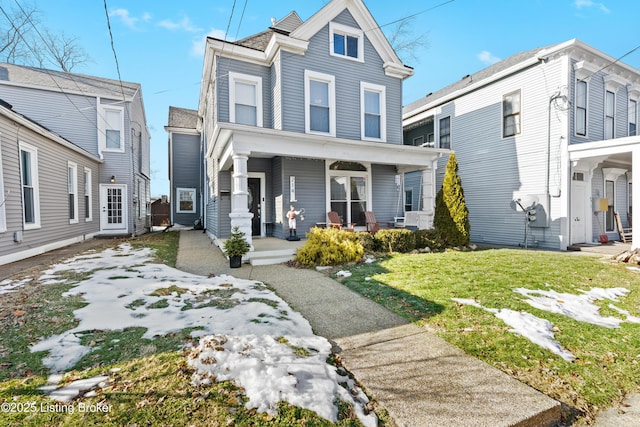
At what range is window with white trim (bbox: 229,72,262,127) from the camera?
9586 millimetres

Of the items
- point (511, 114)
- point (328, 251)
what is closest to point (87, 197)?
point (328, 251)

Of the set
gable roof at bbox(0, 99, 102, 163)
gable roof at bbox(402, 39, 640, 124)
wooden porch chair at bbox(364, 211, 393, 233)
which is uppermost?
gable roof at bbox(402, 39, 640, 124)

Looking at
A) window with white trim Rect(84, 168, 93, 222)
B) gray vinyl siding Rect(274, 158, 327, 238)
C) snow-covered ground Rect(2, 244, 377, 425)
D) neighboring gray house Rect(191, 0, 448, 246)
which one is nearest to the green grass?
snow-covered ground Rect(2, 244, 377, 425)

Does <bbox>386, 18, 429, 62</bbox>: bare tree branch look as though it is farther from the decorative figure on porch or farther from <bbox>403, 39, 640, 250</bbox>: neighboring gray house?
the decorative figure on porch

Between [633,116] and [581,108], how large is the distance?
166 inches

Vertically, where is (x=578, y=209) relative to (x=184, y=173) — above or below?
below

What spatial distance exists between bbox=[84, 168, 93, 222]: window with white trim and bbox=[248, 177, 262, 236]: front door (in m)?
7.04

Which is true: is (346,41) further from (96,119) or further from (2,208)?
(96,119)

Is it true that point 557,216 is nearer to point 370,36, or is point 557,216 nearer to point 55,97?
point 370,36

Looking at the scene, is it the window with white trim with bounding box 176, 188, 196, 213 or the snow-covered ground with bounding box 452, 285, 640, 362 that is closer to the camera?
the snow-covered ground with bounding box 452, 285, 640, 362

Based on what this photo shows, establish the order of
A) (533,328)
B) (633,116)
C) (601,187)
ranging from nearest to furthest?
1. (533,328)
2. (601,187)
3. (633,116)

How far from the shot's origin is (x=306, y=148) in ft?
26.9

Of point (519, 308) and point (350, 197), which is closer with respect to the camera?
point (519, 308)

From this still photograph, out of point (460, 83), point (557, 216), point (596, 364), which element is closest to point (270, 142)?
point (596, 364)
